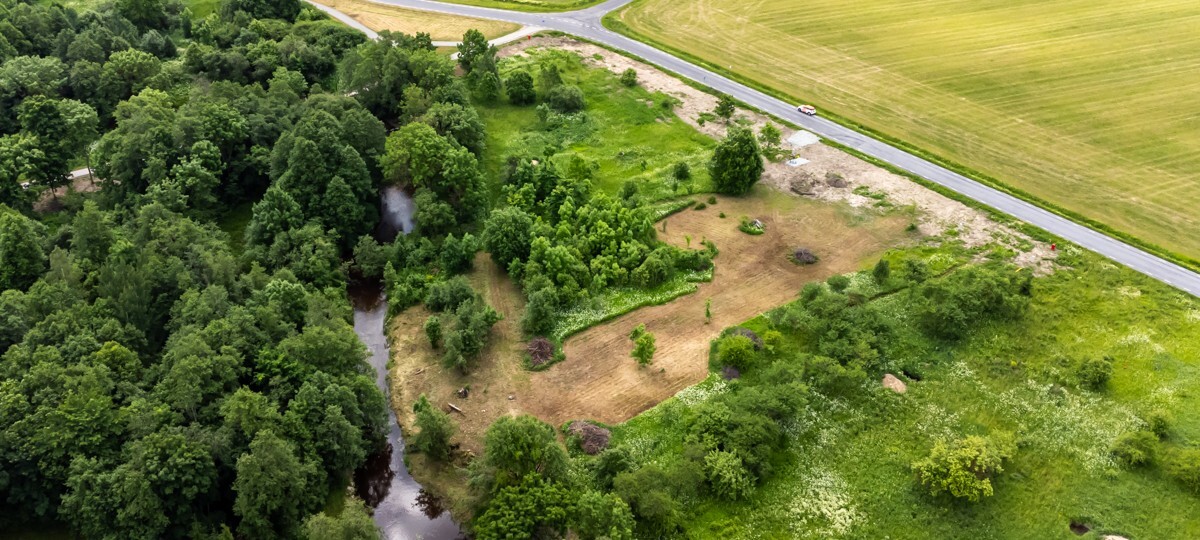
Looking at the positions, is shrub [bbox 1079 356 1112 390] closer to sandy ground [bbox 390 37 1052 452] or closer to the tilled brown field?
sandy ground [bbox 390 37 1052 452]

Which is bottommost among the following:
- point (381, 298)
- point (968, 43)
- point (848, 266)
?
point (381, 298)

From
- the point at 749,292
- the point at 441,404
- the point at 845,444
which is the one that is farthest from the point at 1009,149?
the point at 441,404

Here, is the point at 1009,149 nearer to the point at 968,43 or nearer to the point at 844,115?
the point at 844,115

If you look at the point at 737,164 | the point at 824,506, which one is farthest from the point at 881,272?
the point at 824,506

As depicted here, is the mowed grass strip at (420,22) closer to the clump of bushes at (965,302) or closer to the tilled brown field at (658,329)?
the tilled brown field at (658,329)

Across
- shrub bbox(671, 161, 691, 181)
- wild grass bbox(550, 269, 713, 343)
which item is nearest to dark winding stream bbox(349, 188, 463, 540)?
wild grass bbox(550, 269, 713, 343)

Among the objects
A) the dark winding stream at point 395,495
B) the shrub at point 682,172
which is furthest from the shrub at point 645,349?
the shrub at point 682,172

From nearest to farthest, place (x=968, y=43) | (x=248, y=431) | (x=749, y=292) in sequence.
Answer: (x=248, y=431) → (x=749, y=292) → (x=968, y=43)
